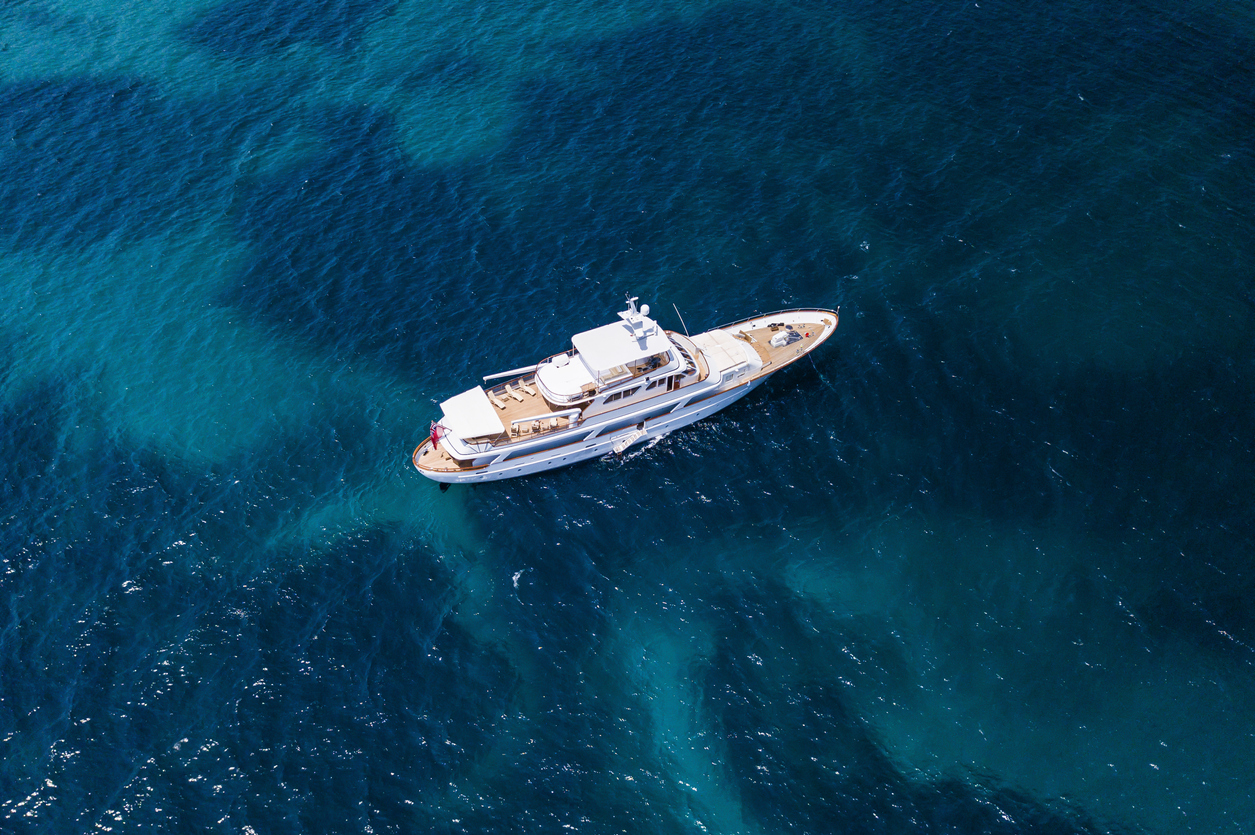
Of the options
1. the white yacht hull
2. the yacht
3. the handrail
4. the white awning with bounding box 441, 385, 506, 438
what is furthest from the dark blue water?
the white awning with bounding box 441, 385, 506, 438

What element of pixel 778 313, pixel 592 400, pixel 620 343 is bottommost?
pixel 778 313

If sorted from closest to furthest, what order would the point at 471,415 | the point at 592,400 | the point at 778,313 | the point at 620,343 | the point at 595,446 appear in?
the point at 471,415 < the point at 592,400 < the point at 595,446 < the point at 620,343 < the point at 778,313

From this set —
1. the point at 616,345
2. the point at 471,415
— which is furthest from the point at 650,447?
the point at 471,415

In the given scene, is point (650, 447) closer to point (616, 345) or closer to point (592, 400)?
point (592, 400)

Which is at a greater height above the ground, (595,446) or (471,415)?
(471,415)

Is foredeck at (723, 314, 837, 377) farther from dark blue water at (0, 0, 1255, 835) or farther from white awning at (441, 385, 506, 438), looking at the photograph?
white awning at (441, 385, 506, 438)

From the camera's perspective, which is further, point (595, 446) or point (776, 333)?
point (776, 333)

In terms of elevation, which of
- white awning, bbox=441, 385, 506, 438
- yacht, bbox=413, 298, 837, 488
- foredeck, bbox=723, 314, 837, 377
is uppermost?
white awning, bbox=441, 385, 506, 438
